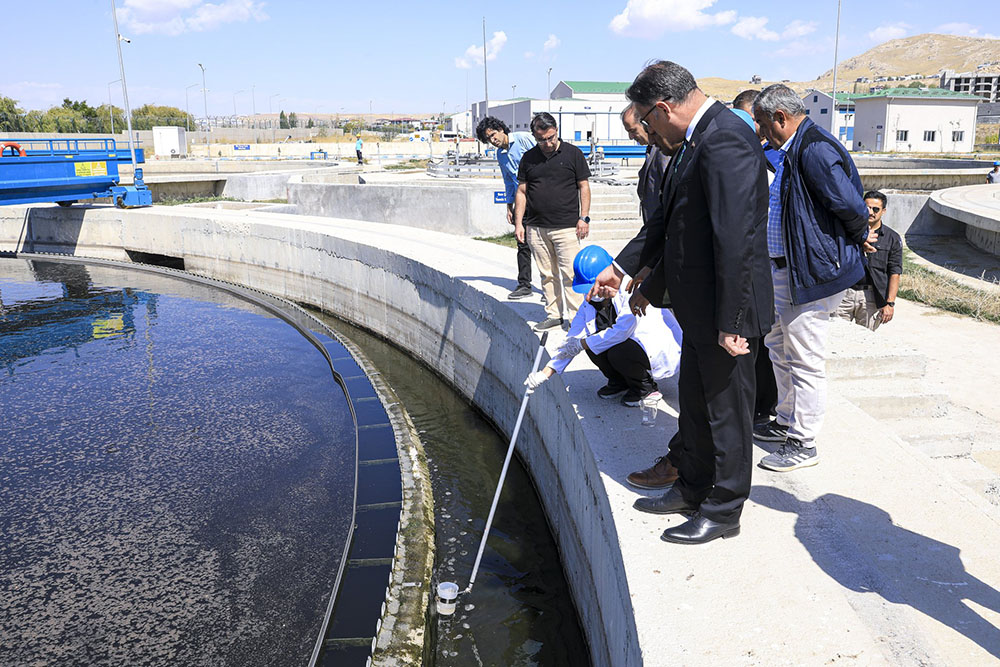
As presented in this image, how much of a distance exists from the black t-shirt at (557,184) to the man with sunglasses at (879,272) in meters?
2.37

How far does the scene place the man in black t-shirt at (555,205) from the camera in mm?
6695

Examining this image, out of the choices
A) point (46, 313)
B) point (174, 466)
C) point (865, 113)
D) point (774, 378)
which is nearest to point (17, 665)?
point (174, 466)

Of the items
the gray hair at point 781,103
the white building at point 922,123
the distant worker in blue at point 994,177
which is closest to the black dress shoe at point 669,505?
the gray hair at point 781,103

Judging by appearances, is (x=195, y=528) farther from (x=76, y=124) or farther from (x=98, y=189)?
(x=76, y=124)

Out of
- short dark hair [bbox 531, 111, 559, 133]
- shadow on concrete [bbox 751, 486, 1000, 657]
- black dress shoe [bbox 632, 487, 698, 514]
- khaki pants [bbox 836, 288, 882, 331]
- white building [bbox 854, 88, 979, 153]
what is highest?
white building [bbox 854, 88, 979, 153]

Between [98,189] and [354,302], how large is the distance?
1084cm

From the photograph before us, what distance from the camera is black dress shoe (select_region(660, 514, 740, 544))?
308 cm

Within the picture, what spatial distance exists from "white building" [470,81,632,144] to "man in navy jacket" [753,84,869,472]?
79.4ft

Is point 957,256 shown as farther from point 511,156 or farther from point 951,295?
point 511,156

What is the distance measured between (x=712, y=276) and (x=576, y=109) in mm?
46208

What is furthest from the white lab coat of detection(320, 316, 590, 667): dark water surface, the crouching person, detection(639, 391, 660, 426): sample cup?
detection(320, 316, 590, 667): dark water surface

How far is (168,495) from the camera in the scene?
6.31 m

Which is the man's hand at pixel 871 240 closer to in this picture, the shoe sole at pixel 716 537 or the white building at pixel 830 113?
the shoe sole at pixel 716 537

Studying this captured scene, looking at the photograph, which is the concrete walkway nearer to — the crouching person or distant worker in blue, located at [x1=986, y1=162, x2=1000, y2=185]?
the crouching person
